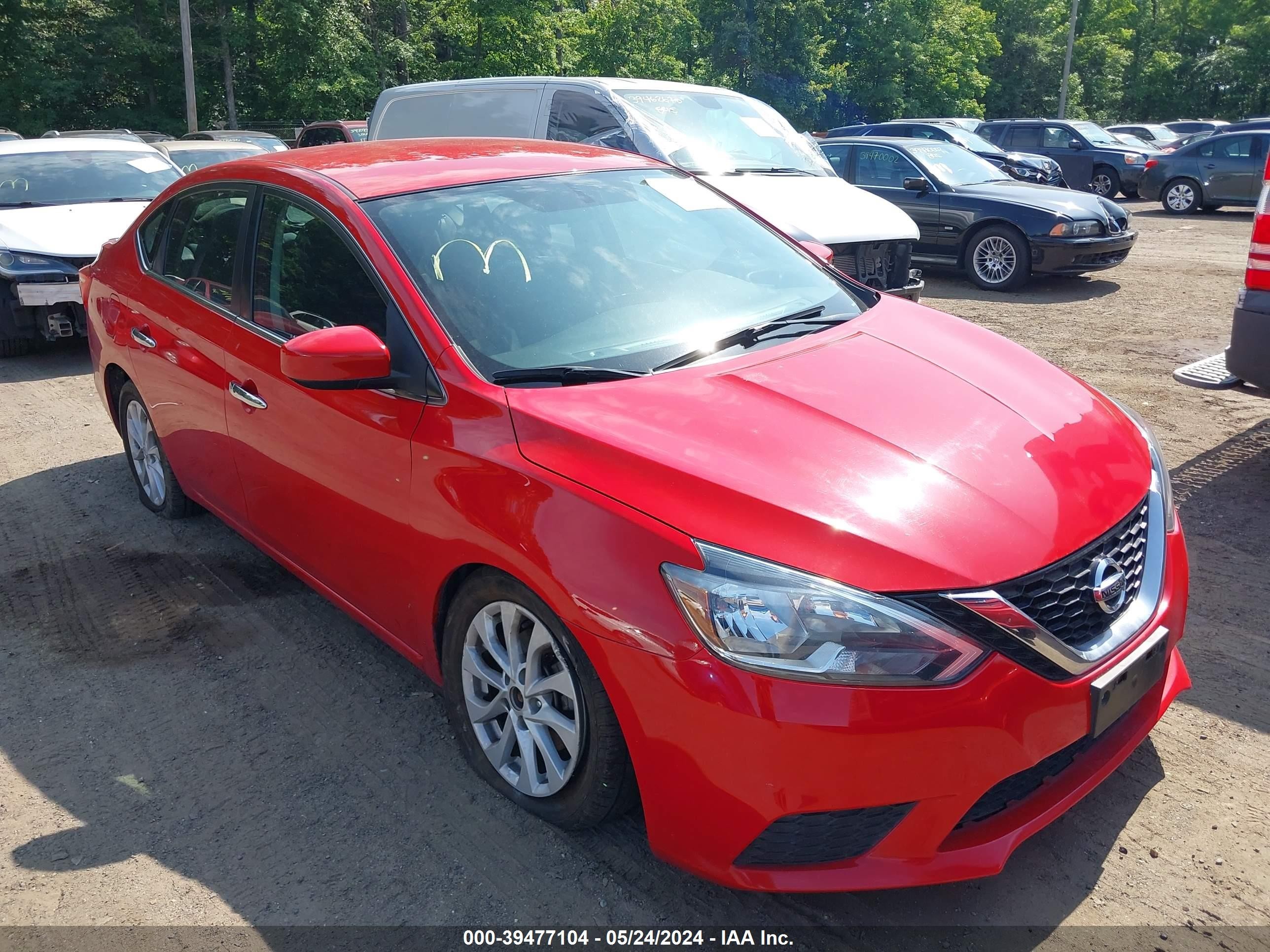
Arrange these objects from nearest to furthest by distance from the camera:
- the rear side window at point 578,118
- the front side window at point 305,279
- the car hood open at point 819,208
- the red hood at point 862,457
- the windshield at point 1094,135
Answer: the red hood at point 862,457
the front side window at point 305,279
the car hood open at point 819,208
the rear side window at point 578,118
the windshield at point 1094,135

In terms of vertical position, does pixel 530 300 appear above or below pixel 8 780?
above

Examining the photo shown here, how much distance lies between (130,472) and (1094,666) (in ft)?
16.0

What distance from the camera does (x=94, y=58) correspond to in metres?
33.2

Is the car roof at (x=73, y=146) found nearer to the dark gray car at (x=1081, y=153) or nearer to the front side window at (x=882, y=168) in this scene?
the front side window at (x=882, y=168)

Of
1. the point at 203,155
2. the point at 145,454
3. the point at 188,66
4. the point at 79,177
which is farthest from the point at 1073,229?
the point at 188,66

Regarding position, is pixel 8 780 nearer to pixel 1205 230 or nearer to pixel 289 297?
pixel 289 297

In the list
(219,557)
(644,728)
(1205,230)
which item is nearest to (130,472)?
(219,557)

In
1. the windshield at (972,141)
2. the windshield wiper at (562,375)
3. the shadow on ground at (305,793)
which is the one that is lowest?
the shadow on ground at (305,793)

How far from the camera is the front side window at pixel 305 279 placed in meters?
3.21

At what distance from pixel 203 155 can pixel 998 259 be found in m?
10.3

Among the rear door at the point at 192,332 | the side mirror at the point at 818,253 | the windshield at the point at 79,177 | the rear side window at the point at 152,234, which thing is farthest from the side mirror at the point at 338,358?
the windshield at the point at 79,177

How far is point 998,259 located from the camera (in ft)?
35.6

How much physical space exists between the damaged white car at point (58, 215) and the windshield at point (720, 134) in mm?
4428

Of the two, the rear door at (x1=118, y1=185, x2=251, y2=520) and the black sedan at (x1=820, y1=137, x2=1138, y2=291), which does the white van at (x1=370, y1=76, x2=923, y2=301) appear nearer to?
the black sedan at (x1=820, y1=137, x2=1138, y2=291)
